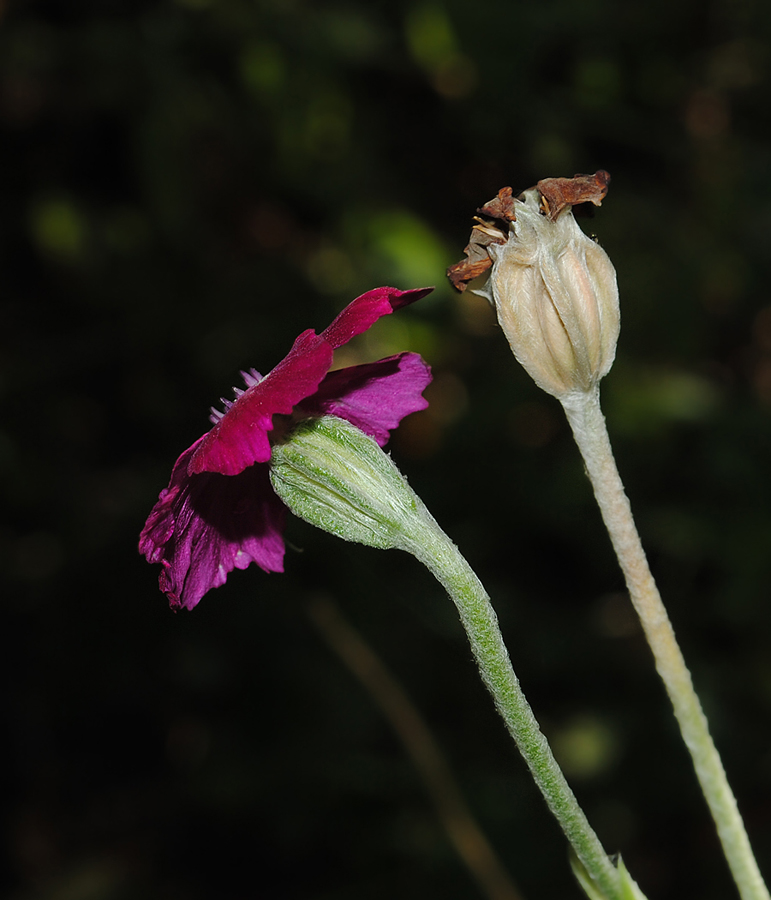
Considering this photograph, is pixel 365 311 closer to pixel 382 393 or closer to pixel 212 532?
pixel 382 393

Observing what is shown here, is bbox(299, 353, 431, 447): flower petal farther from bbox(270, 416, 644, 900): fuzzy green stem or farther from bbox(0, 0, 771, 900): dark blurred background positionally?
bbox(0, 0, 771, 900): dark blurred background

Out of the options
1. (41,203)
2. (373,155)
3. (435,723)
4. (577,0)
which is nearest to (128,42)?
(41,203)

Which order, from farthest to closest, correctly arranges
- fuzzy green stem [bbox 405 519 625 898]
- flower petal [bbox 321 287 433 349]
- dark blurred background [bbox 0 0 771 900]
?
dark blurred background [bbox 0 0 771 900], flower petal [bbox 321 287 433 349], fuzzy green stem [bbox 405 519 625 898]

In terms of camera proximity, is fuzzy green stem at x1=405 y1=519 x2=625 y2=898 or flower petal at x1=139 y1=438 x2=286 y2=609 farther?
flower petal at x1=139 y1=438 x2=286 y2=609

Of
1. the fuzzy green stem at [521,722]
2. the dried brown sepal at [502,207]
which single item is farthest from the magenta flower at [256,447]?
the fuzzy green stem at [521,722]

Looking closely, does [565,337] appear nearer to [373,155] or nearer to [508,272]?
[508,272]

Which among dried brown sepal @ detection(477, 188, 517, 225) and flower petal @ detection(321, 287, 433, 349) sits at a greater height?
dried brown sepal @ detection(477, 188, 517, 225)

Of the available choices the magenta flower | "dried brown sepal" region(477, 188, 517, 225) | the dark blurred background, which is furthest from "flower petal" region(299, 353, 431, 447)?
the dark blurred background
